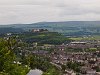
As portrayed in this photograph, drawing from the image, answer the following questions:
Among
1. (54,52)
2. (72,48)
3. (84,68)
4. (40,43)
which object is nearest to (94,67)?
(84,68)

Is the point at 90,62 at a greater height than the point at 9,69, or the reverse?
the point at 9,69

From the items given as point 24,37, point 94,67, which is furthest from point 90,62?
point 24,37

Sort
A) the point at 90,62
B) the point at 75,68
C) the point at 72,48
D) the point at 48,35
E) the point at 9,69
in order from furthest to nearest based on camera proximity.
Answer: the point at 48,35
the point at 72,48
the point at 90,62
the point at 75,68
the point at 9,69

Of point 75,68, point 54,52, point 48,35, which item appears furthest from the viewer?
point 48,35

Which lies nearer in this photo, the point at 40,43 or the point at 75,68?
the point at 75,68

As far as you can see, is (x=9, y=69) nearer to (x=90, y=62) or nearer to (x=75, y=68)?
(x=75, y=68)

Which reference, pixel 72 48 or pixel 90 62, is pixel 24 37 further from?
pixel 90 62

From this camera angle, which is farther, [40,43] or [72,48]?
[40,43]

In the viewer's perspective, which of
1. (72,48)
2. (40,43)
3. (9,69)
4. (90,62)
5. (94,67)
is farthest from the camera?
(40,43)

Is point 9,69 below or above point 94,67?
above
